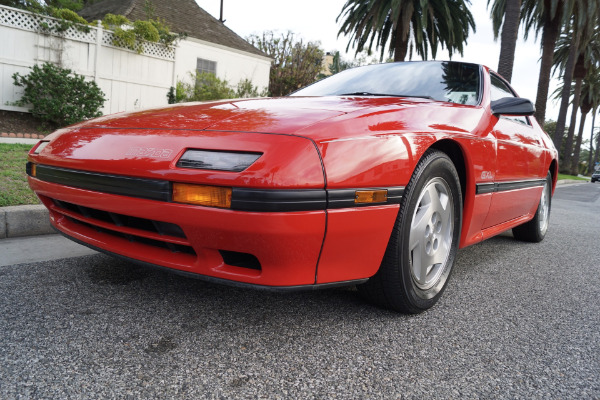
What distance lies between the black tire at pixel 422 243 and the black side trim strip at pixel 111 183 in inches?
36.2

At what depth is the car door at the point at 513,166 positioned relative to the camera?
2.60 metres

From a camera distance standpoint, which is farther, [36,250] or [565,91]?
[565,91]

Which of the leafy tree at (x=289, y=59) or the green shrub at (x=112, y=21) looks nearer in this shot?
the green shrub at (x=112, y=21)

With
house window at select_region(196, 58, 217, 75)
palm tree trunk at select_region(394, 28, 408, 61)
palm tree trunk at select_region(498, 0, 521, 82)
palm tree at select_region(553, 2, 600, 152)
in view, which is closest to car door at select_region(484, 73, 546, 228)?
palm tree trunk at select_region(498, 0, 521, 82)

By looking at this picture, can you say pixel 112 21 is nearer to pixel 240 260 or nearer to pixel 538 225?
pixel 538 225

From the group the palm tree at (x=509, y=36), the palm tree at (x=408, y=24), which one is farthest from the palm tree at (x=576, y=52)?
the palm tree at (x=509, y=36)

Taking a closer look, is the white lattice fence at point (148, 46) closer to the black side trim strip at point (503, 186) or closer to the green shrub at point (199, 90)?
the green shrub at point (199, 90)

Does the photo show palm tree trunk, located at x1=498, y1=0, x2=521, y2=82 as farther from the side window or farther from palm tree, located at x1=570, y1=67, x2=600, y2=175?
palm tree, located at x1=570, y1=67, x2=600, y2=175

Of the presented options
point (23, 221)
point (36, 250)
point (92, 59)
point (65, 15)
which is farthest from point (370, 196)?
point (92, 59)

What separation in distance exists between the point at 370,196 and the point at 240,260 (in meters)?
0.53

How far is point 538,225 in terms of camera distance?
3.89 meters

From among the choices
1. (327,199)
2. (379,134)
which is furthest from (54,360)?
(379,134)

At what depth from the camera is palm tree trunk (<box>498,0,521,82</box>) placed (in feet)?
31.5

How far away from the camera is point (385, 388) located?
139 centimetres
